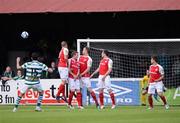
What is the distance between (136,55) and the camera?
32719 mm

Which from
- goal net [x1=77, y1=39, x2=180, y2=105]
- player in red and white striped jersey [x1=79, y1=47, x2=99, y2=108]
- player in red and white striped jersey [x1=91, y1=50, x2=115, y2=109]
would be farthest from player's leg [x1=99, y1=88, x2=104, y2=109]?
goal net [x1=77, y1=39, x2=180, y2=105]

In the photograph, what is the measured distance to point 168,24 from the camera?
37.5m

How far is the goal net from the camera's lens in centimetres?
3181

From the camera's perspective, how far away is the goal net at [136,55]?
3181cm

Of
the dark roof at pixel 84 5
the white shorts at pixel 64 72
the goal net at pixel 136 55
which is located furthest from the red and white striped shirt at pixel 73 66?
the dark roof at pixel 84 5

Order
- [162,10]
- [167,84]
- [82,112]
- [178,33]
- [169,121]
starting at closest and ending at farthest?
[169,121] → [82,112] → [167,84] → [162,10] → [178,33]

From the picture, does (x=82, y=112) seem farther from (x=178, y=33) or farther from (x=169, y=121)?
(x=178, y=33)

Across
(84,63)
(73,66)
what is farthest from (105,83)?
(73,66)

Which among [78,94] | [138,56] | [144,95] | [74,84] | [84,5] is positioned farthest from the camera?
[84,5]

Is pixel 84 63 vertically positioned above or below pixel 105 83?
above

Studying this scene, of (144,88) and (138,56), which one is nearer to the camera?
(144,88)

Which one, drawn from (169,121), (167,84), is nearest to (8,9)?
(167,84)

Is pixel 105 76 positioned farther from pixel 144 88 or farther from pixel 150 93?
pixel 144 88

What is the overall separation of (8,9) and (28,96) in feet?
21.7
